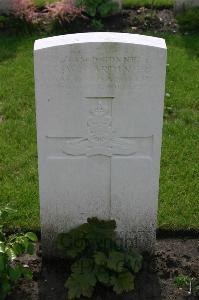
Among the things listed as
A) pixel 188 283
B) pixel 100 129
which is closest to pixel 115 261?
pixel 188 283

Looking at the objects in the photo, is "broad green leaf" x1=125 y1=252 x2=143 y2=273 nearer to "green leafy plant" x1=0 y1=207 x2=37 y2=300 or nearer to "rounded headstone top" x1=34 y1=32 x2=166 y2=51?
"green leafy plant" x1=0 y1=207 x2=37 y2=300

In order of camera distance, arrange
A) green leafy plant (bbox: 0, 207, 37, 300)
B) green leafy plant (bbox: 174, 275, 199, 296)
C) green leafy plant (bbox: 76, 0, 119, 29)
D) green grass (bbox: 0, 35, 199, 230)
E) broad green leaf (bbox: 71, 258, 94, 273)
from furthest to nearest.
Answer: green leafy plant (bbox: 76, 0, 119, 29)
green grass (bbox: 0, 35, 199, 230)
green leafy plant (bbox: 174, 275, 199, 296)
broad green leaf (bbox: 71, 258, 94, 273)
green leafy plant (bbox: 0, 207, 37, 300)

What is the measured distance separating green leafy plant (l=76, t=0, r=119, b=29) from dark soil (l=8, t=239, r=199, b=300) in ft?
15.8

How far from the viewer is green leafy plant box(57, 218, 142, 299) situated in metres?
4.18

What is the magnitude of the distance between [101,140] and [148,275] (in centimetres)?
104

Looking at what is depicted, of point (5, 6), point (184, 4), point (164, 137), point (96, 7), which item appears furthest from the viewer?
point (184, 4)

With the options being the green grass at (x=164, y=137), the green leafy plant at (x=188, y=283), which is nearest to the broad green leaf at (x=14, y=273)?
the green grass at (x=164, y=137)

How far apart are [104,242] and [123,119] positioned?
0.87 meters

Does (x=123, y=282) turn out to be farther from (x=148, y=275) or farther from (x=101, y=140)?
(x=101, y=140)

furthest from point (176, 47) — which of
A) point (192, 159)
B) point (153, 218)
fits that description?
point (153, 218)

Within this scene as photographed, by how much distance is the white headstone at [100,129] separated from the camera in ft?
13.1

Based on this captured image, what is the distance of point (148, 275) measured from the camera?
14.8 ft

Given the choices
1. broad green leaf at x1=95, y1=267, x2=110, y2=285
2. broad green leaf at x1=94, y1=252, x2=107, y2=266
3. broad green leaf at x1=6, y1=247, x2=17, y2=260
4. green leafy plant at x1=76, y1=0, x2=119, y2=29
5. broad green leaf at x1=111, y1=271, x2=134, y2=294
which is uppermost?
green leafy plant at x1=76, y1=0, x2=119, y2=29

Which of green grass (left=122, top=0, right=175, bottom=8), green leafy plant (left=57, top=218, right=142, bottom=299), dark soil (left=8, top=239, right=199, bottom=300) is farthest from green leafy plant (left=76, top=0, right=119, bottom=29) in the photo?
green leafy plant (left=57, top=218, right=142, bottom=299)
